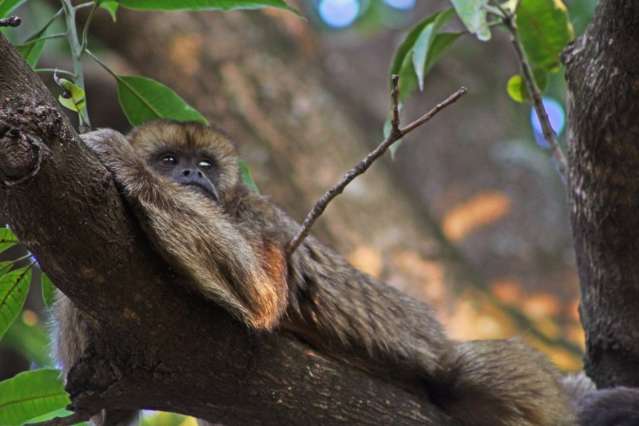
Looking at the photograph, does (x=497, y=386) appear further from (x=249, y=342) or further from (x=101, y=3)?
(x=101, y=3)

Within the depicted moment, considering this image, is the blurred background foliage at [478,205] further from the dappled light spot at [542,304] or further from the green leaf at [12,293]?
the green leaf at [12,293]

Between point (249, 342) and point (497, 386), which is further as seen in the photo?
point (497, 386)

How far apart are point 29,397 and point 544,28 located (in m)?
3.06

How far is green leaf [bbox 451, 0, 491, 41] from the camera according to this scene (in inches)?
162

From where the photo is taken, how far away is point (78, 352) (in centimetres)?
416

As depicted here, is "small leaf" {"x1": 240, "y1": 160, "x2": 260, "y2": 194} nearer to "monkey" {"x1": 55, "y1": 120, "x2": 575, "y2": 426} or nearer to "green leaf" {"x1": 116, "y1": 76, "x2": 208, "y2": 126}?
"monkey" {"x1": 55, "y1": 120, "x2": 575, "y2": 426}

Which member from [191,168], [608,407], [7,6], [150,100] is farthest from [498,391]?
[7,6]

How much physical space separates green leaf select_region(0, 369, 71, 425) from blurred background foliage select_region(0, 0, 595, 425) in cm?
287

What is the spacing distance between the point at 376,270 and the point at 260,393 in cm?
427

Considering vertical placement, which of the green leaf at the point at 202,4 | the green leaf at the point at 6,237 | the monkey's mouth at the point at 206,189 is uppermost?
the green leaf at the point at 202,4

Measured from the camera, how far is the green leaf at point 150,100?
451 cm

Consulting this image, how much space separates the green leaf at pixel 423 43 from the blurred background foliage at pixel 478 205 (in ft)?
10.2

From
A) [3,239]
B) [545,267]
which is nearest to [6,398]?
[3,239]

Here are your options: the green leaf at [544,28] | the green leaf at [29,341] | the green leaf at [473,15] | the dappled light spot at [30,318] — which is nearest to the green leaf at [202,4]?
the green leaf at [473,15]
